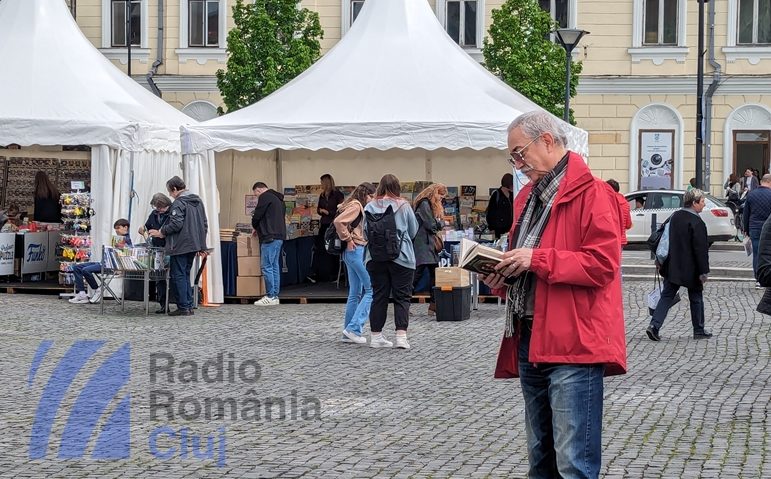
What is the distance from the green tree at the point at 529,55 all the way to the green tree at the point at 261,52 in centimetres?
475

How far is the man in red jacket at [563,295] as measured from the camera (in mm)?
4984

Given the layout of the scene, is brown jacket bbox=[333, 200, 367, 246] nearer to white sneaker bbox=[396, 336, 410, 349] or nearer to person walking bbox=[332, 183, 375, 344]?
person walking bbox=[332, 183, 375, 344]

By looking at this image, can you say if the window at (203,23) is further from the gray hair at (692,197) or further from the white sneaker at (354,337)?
the gray hair at (692,197)

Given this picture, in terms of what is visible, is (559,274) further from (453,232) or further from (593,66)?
(593,66)

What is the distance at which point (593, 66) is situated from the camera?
36.4 m

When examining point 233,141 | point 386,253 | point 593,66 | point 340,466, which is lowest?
point 340,466

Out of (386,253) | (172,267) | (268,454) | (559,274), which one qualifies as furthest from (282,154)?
(559,274)

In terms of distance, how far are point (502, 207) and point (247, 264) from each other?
12.0ft

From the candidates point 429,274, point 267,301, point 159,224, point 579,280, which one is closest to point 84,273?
point 159,224

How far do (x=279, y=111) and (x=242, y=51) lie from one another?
16.2 metres

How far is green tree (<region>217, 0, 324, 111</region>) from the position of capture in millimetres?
34094

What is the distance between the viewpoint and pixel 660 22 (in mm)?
36156

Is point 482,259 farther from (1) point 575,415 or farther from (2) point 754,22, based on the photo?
(2) point 754,22

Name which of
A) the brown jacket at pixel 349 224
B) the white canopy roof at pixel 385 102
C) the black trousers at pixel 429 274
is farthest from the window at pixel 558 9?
the brown jacket at pixel 349 224
